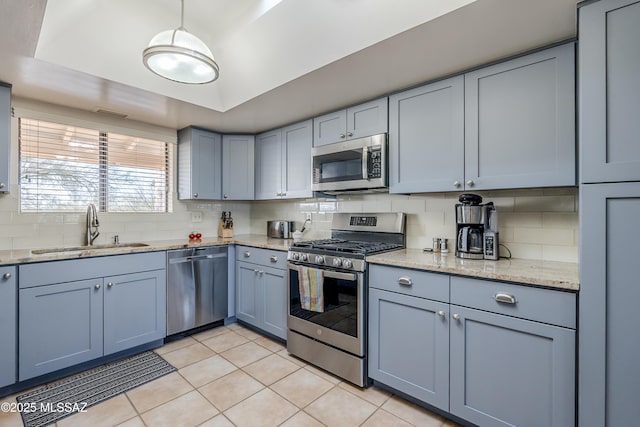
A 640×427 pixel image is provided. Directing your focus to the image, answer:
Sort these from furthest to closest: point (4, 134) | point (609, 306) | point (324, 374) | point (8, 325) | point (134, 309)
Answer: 1. point (134, 309)
2. point (324, 374)
3. point (4, 134)
4. point (8, 325)
5. point (609, 306)

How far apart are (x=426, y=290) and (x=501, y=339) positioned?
43cm

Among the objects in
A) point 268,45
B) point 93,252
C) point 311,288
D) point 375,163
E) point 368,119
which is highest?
point 268,45

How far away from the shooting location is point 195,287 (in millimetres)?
2904

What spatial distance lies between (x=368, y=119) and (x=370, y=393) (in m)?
2.00

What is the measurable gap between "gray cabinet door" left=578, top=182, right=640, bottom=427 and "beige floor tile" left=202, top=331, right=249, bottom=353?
2399 millimetres

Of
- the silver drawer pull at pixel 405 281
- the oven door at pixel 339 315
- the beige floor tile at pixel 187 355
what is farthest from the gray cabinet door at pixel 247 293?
the silver drawer pull at pixel 405 281

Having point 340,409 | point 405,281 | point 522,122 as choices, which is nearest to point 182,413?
point 340,409

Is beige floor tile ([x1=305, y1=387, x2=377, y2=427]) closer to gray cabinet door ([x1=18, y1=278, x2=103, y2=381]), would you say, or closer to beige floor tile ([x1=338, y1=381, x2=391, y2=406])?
beige floor tile ([x1=338, y1=381, x2=391, y2=406])

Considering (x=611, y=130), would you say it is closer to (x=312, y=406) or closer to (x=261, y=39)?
(x=261, y=39)

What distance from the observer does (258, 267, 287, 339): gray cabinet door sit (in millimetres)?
2693

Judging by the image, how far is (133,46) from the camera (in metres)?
2.06

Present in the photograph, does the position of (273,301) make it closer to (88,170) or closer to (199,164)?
(199,164)

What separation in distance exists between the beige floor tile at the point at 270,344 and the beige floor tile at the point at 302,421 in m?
0.88

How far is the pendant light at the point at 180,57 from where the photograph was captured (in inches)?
57.8
